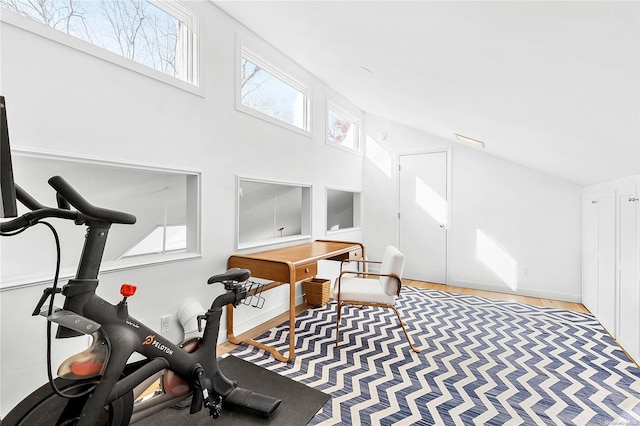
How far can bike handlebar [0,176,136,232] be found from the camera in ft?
3.64

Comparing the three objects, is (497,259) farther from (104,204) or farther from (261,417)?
(104,204)

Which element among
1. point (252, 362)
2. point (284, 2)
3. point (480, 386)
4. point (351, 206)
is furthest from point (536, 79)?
point (351, 206)

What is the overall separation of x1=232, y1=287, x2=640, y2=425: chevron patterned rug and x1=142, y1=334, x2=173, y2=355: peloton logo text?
91 cm

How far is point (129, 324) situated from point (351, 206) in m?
4.81

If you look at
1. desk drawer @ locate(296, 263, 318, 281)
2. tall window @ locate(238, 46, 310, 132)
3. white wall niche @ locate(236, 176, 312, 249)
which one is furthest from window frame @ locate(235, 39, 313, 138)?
desk drawer @ locate(296, 263, 318, 281)

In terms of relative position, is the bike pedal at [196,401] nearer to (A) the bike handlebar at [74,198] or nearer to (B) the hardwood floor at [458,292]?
(B) the hardwood floor at [458,292]

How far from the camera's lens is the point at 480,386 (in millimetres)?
2104

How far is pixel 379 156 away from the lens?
Result: 532 cm

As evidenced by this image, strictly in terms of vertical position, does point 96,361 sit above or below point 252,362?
above

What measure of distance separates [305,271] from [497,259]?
3.25 meters

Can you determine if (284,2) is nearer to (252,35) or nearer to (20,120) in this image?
(252,35)

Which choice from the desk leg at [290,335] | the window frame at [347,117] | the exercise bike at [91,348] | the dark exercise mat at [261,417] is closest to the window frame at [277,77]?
the window frame at [347,117]

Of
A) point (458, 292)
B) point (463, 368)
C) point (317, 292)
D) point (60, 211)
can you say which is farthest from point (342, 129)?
point (60, 211)

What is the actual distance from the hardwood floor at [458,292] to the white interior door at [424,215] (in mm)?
244
